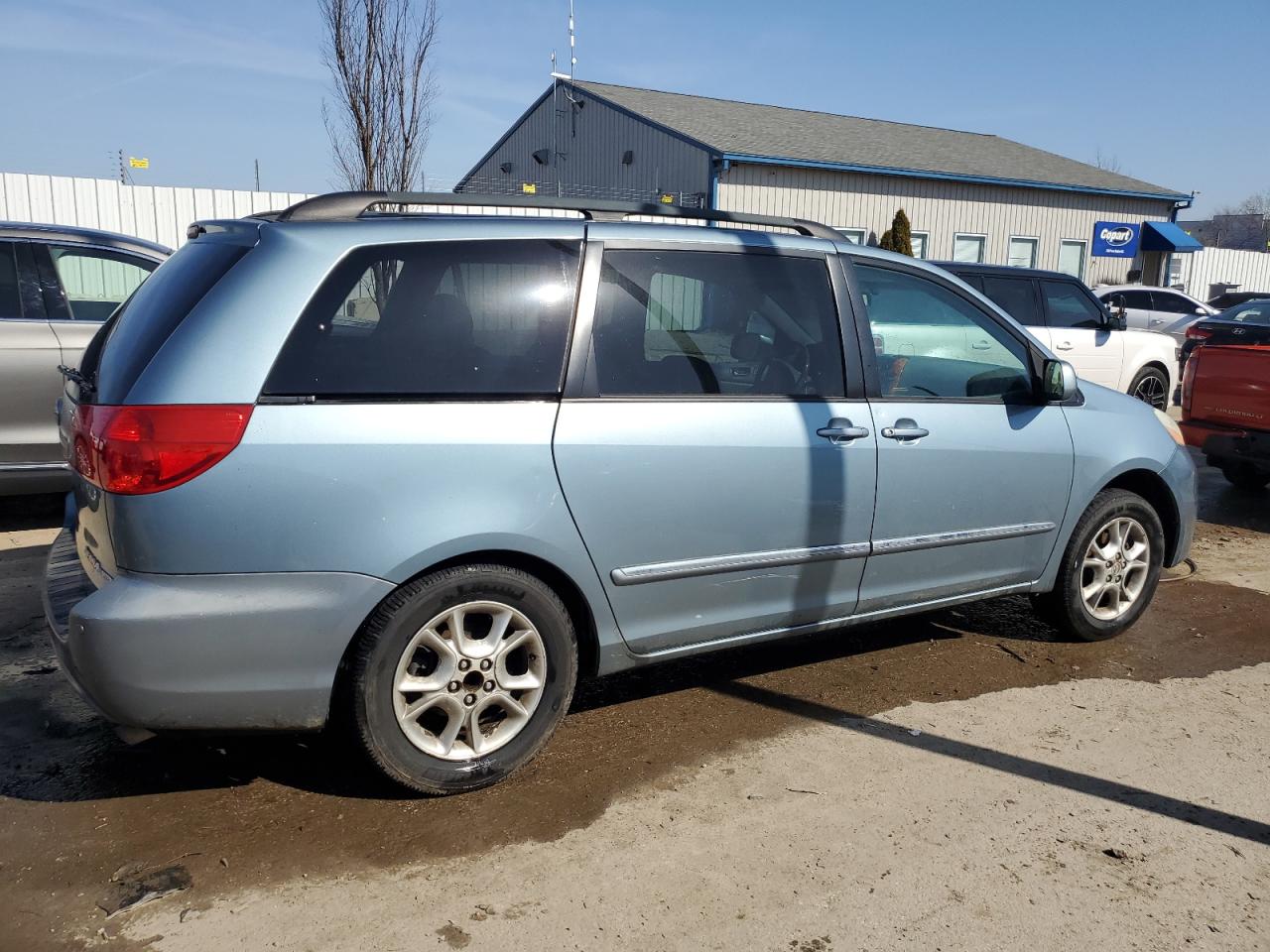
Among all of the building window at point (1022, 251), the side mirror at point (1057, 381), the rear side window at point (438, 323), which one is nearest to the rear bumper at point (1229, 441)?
the side mirror at point (1057, 381)

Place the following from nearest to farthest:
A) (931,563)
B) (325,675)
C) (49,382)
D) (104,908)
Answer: (104,908) → (325,675) → (931,563) → (49,382)

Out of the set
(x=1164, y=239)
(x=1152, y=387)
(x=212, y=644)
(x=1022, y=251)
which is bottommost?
(x=212, y=644)

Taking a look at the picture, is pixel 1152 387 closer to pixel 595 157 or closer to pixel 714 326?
pixel 714 326

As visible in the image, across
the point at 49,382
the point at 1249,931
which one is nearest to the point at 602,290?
the point at 1249,931

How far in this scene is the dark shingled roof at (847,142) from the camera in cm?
2202

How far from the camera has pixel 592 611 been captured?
3.39 metres

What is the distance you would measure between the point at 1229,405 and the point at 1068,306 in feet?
9.29

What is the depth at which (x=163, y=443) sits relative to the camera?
276 centimetres

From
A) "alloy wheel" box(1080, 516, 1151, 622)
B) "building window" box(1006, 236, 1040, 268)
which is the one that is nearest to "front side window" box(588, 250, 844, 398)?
"alloy wheel" box(1080, 516, 1151, 622)

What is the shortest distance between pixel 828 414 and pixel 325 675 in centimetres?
196

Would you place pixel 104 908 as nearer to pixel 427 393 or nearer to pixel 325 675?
pixel 325 675

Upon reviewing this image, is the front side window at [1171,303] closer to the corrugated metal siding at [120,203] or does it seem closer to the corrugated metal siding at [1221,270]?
the corrugated metal siding at [1221,270]

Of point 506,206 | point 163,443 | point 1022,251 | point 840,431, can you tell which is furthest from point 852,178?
point 163,443

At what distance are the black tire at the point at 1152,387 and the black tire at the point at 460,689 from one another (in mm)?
9842
